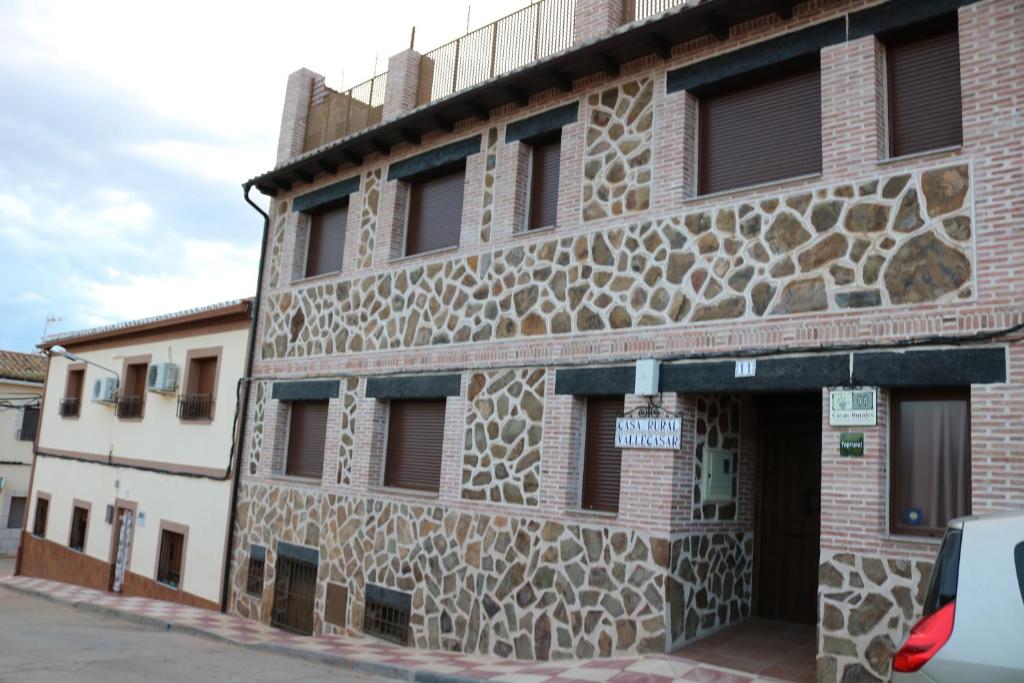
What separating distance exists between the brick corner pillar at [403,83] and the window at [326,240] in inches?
75.5

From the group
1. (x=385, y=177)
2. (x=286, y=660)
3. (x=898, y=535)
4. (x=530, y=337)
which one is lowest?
(x=286, y=660)

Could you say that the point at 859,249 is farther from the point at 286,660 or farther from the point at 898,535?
the point at 286,660

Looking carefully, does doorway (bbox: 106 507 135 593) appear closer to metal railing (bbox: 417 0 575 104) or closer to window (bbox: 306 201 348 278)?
window (bbox: 306 201 348 278)

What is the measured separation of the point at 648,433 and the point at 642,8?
17.6 ft

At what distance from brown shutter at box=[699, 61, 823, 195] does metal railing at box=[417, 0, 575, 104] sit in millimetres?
2790

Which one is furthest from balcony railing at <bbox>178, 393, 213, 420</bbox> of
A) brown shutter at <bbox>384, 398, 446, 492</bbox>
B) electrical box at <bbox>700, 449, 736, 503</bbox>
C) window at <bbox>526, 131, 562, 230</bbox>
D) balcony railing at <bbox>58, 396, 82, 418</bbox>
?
electrical box at <bbox>700, 449, 736, 503</bbox>

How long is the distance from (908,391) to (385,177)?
860cm

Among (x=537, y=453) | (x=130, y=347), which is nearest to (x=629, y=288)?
(x=537, y=453)

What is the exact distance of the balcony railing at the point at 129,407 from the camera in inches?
752

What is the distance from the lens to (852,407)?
7680 mm

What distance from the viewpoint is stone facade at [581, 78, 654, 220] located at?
32.3ft

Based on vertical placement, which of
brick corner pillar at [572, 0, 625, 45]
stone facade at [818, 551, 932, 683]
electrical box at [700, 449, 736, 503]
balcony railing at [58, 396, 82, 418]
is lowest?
stone facade at [818, 551, 932, 683]

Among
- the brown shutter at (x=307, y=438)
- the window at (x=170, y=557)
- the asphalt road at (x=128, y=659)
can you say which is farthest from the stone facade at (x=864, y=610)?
the window at (x=170, y=557)

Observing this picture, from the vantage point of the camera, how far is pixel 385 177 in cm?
1343
